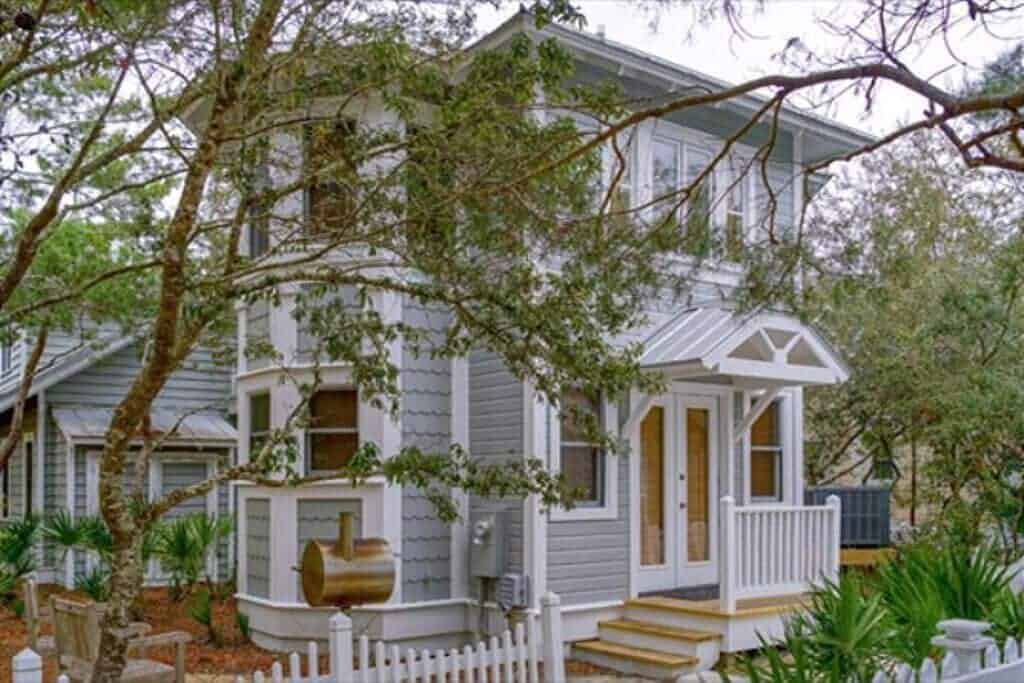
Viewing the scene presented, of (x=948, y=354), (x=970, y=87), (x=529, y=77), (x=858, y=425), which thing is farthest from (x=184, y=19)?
(x=858, y=425)

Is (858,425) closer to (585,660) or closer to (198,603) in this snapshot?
(585,660)

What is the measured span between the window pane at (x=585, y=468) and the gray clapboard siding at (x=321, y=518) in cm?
200

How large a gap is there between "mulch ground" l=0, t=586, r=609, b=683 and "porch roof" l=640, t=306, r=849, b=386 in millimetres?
2881

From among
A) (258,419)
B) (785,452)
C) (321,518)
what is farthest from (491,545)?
(785,452)

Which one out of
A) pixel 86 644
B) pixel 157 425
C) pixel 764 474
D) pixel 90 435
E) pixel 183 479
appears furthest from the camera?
pixel 183 479

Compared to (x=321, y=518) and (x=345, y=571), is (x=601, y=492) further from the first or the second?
(x=345, y=571)

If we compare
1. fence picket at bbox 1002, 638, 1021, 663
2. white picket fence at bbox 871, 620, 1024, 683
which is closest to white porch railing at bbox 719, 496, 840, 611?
fence picket at bbox 1002, 638, 1021, 663

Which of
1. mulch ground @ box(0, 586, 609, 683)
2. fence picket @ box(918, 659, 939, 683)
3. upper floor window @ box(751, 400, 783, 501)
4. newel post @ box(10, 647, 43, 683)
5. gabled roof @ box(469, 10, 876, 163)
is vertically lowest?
mulch ground @ box(0, 586, 609, 683)

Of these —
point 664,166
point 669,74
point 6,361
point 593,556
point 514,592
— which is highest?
point 669,74

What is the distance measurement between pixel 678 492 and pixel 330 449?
358cm

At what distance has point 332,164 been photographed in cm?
675

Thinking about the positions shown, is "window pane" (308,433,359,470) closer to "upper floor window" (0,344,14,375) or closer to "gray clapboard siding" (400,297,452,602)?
"gray clapboard siding" (400,297,452,602)

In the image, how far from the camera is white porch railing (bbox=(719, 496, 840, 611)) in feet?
31.3

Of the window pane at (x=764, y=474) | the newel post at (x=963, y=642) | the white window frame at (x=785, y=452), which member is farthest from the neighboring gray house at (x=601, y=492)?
the newel post at (x=963, y=642)
